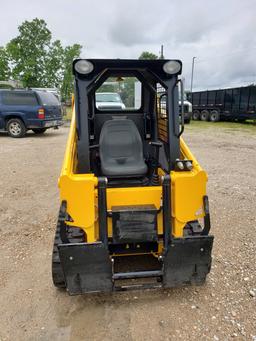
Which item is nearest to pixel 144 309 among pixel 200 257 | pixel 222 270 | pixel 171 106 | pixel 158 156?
pixel 200 257

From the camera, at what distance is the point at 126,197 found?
9.09ft

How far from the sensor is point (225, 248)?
12.0 ft

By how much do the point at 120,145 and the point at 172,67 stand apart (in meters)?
1.17

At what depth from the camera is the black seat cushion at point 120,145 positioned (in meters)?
3.47

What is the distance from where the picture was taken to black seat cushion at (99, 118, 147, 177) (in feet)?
11.4

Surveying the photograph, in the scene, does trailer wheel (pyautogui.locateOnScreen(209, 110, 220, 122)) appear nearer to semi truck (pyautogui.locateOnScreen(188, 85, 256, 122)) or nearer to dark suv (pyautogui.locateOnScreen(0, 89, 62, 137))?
semi truck (pyautogui.locateOnScreen(188, 85, 256, 122))

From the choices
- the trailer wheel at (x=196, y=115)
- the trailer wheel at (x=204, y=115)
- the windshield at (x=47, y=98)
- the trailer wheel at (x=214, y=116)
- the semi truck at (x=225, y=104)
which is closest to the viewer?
the windshield at (x=47, y=98)

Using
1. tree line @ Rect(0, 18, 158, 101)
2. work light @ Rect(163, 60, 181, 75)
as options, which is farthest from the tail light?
tree line @ Rect(0, 18, 158, 101)

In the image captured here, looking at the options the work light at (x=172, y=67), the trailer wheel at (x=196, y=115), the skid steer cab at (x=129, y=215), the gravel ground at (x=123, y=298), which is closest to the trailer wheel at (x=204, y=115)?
the trailer wheel at (x=196, y=115)

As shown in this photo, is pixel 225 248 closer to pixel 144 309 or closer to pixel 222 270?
pixel 222 270

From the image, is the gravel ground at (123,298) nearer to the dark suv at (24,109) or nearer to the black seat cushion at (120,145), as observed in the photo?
the black seat cushion at (120,145)

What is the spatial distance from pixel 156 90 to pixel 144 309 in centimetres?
250

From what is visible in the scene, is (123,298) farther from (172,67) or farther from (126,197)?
(172,67)

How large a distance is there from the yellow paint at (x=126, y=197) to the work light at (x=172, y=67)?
2.98 ft
